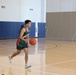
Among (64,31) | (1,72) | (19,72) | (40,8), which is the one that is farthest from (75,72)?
(40,8)

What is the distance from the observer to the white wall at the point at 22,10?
2239 centimetres

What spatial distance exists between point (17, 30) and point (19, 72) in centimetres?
1621

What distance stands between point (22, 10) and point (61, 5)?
13.3 ft

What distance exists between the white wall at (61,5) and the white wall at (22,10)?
6.85ft

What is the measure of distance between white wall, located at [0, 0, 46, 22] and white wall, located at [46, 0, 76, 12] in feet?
6.85

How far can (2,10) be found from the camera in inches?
871

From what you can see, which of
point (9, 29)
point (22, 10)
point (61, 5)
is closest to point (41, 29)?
point (22, 10)

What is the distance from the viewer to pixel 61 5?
74.1ft

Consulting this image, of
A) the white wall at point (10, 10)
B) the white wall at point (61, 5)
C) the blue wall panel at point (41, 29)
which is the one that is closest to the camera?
the white wall at point (61, 5)

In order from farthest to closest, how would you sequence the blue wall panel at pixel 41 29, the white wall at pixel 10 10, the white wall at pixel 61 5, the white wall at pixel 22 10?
the blue wall panel at pixel 41 29
the white wall at pixel 22 10
the white wall at pixel 10 10
the white wall at pixel 61 5

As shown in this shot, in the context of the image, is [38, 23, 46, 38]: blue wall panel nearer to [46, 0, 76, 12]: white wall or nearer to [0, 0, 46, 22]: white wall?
[0, 0, 46, 22]: white wall

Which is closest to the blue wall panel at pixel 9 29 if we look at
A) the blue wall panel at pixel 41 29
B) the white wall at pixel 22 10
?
the white wall at pixel 22 10

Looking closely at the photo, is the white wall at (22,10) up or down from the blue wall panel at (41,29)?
up

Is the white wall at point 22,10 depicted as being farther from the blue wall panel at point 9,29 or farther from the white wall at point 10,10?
the blue wall panel at point 9,29
